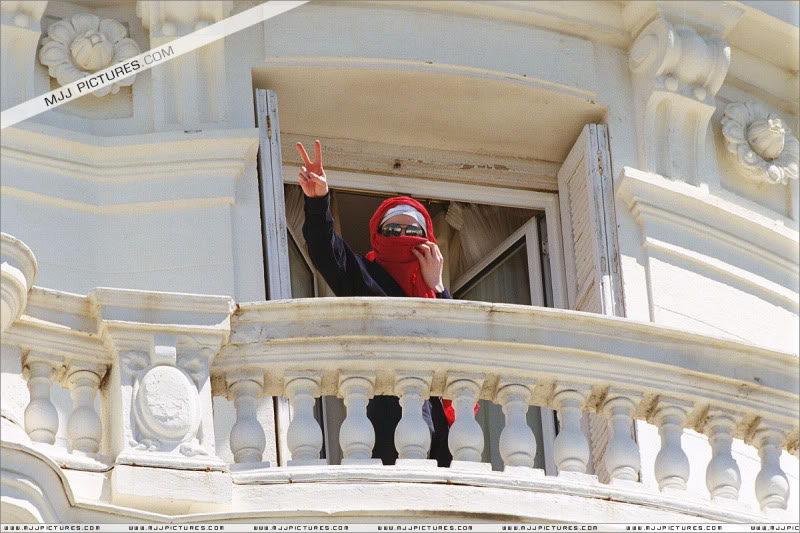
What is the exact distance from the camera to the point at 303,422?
8781mm

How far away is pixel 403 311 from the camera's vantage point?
9.01 metres

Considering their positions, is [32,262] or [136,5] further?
[136,5]

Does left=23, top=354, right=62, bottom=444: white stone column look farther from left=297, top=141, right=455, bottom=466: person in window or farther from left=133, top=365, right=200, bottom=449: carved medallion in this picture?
left=297, top=141, right=455, bottom=466: person in window

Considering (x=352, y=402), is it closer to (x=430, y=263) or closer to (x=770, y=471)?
(x=430, y=263)

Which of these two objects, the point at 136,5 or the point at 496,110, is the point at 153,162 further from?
the point at 496,110

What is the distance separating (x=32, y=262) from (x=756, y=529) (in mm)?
2725

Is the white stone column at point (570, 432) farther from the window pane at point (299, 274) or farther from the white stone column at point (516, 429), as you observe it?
the window pane at point (299, 274)

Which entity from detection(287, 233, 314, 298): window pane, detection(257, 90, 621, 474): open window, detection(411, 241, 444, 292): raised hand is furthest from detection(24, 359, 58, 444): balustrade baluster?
detection(287, 233, 314, 298): window pane

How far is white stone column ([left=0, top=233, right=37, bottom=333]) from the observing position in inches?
328

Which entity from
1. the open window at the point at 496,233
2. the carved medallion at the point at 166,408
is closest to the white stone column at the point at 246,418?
the carved medallion at the point at 166,408

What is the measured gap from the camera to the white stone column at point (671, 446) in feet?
29.8

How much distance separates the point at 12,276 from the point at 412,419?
4.95 feet

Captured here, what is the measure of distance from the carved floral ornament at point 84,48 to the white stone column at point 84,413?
2.69 meters

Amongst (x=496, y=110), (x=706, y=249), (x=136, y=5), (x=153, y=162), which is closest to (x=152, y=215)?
(x=153, y=162)
